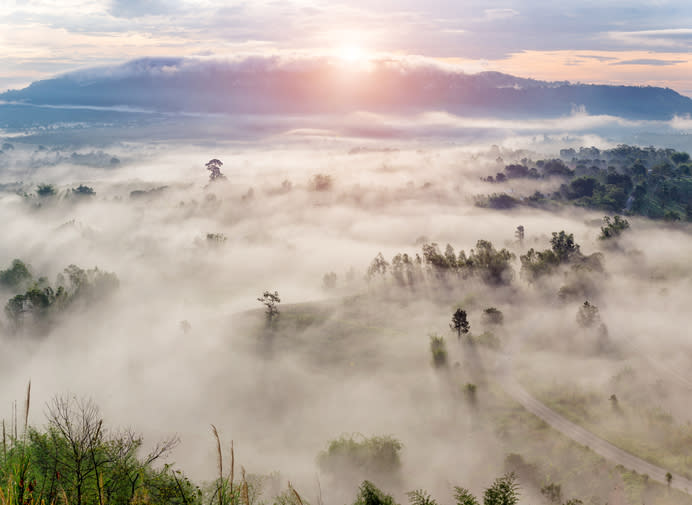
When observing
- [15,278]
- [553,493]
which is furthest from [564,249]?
[15,278]

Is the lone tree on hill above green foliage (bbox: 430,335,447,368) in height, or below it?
above

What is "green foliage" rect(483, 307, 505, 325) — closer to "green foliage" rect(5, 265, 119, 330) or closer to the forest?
the forest

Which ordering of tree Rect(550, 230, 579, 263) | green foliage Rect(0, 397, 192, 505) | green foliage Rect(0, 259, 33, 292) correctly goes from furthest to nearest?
tree Rect(550, 230, 579, 263)
green foliage Rect(0, 259, 33, 292)
green foliage Rect(0, 397, 192, 505)

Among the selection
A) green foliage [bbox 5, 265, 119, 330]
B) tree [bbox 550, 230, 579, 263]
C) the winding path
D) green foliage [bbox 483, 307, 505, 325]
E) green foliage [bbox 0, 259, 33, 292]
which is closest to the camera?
the winding path

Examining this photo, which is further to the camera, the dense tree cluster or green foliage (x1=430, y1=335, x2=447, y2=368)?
the dense tree cluster

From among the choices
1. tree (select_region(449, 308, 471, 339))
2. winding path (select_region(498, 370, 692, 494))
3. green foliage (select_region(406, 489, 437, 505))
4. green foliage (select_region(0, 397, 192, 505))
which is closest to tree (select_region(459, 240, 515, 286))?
tree (select_region(449, 308, 471, 339))

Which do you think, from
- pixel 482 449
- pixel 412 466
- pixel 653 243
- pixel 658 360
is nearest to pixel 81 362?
pixel 412 466

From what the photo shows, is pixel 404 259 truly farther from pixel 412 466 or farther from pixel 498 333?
pixel 412 466
